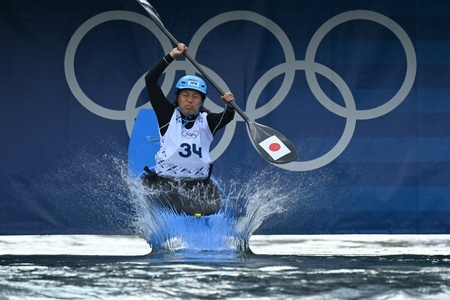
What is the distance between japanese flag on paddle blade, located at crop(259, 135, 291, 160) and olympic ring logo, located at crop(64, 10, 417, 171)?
1320 mm

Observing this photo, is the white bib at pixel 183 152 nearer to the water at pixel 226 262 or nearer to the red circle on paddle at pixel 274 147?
the water at pixel 226 262

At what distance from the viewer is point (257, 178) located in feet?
35.5

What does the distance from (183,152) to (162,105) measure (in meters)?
0.37

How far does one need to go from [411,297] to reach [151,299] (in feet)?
4.05

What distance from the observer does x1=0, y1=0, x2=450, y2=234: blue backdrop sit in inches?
424

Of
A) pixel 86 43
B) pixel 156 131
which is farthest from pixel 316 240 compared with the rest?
pixel 86 43

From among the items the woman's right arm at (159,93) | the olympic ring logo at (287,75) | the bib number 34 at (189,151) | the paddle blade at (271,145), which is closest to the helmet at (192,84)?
the woman's right arm at (159,93)

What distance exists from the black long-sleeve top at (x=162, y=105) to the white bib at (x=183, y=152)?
49 millimetres

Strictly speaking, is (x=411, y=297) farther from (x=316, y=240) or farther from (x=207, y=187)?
(x=316, y=240)

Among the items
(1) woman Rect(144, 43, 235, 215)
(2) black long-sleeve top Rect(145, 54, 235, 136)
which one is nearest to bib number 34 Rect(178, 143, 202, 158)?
(1) woman Rect(144, 43, 235, 215)

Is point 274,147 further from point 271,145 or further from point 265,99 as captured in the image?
point 265,99

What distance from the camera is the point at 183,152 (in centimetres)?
906

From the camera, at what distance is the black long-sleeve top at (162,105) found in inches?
357

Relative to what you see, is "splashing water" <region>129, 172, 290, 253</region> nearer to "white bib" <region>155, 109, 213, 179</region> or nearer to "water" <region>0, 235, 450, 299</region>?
"water" <region>0, 235, 450, 299</region>
